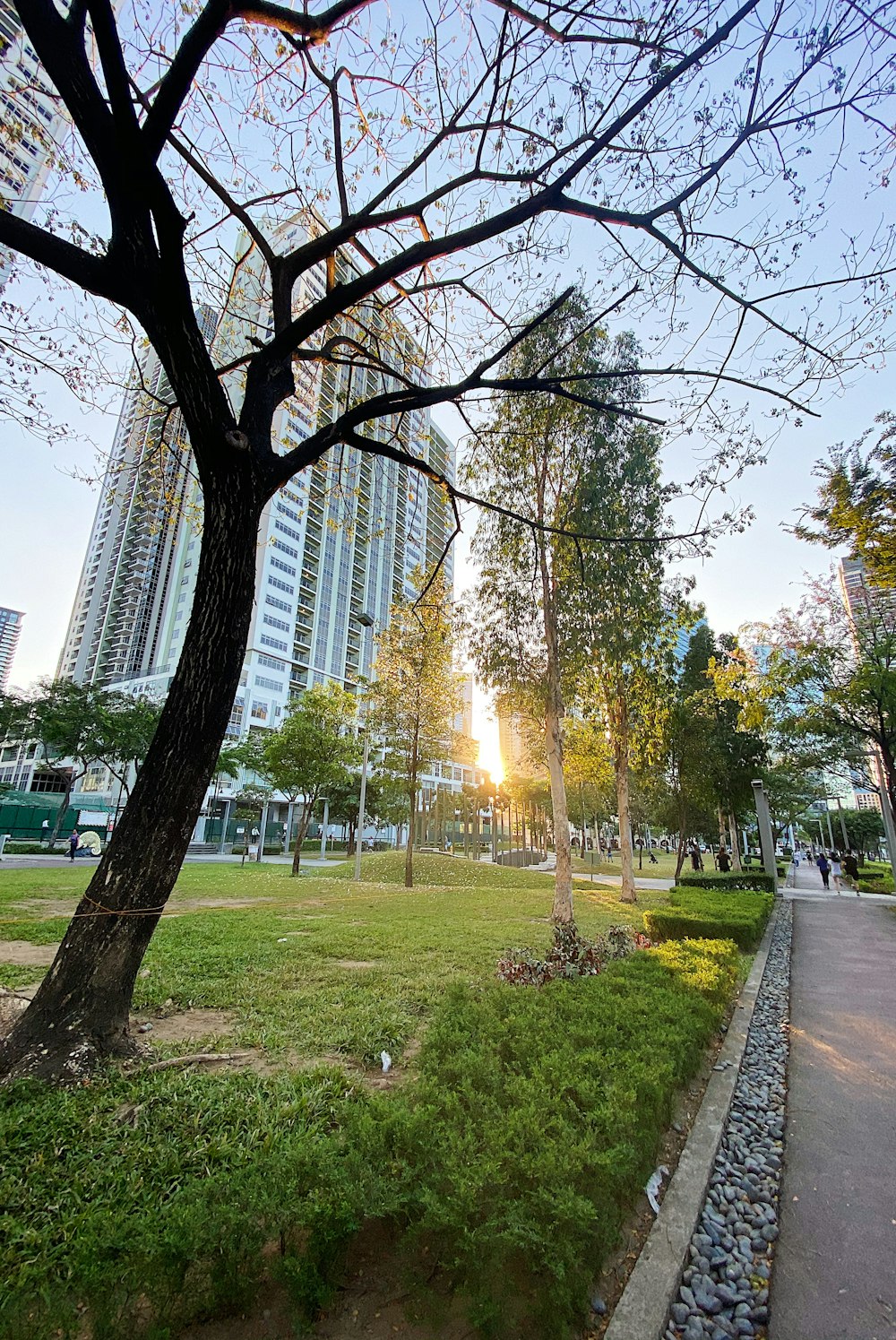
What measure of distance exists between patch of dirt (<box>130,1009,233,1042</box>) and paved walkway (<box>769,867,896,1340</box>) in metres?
3.70

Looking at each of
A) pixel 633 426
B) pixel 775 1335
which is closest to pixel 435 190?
pixel 633 426

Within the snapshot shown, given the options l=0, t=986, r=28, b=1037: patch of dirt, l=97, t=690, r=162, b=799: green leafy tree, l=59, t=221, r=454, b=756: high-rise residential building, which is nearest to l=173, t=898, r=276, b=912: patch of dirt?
l=59, t=221, r=454, b=756: high-rise residential building

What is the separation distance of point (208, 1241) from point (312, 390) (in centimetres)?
700

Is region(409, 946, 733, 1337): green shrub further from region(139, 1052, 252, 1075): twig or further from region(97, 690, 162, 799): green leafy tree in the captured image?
region(97, 690, 162, 799): green leafy tree

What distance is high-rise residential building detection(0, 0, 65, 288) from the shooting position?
13.8ft

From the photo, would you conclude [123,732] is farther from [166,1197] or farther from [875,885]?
[875,885]

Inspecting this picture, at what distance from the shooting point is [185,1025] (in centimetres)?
454

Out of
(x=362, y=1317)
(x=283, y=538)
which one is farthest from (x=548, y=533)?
→ (x=283, y=538)

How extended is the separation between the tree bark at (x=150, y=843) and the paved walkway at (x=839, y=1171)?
12.1 feet

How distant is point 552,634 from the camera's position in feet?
32.0

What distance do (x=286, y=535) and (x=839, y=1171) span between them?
208 feet

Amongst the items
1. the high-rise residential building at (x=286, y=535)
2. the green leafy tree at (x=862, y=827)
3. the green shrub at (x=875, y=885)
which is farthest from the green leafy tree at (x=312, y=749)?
the green leafy tree at (x=862, y=827)

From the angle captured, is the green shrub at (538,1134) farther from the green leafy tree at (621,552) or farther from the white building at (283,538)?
the green leafy tree at (621,552)

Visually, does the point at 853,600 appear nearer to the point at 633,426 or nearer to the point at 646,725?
the point at 646,725
